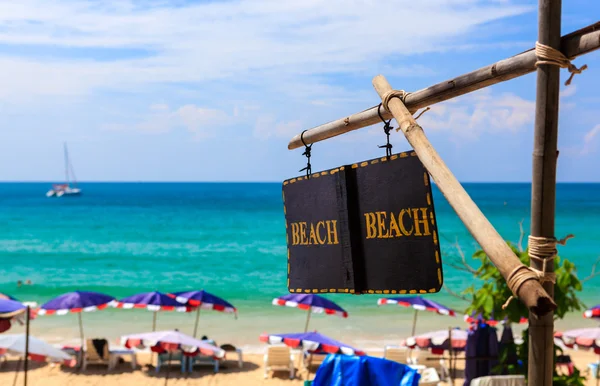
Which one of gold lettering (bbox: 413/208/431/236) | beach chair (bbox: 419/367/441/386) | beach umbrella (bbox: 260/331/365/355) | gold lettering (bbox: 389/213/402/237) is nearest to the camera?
gold lettering (bbox: 413/208/431/236)

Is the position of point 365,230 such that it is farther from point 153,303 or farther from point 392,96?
point 153,303

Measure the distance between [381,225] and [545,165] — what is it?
3.69ft

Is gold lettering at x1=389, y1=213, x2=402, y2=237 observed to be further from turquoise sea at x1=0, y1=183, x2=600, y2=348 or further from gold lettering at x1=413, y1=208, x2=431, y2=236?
turquoise sea at x1=0, y1=183, x2=600, y2=348

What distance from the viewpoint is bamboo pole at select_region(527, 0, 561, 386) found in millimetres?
2600

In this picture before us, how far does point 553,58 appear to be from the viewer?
102 inches

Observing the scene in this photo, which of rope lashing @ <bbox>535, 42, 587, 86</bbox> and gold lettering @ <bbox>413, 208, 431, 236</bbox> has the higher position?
rope lashing @ <bbox>535, 42, 587, 86</bbox>

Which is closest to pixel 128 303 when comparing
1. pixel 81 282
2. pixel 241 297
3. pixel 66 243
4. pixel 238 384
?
pixel 238 384

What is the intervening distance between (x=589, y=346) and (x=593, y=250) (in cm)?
4466

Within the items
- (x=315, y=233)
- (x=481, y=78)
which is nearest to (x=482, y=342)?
(x=315, y=233)

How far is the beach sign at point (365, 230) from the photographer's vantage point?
3.31 metres

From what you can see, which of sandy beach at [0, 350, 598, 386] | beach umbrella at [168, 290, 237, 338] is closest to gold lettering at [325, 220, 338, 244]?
sandy beach at [0, 350, 598, 386]

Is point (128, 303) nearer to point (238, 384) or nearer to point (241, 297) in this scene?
point (238, 384)

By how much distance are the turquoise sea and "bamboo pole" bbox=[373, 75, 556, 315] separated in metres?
5.44

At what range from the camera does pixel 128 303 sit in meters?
16.5
